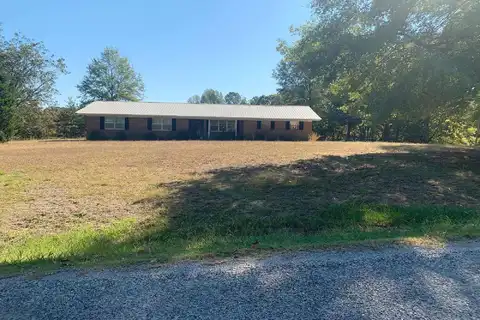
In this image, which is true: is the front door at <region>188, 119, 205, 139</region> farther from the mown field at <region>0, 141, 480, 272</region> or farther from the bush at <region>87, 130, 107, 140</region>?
the mown field at <region>0, 141, 480, 272</region>

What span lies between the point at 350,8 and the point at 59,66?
137 feet

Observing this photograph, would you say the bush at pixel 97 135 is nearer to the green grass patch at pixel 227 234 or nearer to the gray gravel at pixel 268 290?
the green grass patch at pixel 227 234

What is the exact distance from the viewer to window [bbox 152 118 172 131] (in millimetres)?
32812

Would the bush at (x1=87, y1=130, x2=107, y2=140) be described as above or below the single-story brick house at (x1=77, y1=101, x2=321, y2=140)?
below

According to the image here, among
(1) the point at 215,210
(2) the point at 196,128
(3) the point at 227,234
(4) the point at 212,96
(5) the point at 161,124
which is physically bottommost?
(3) the point at 227,234

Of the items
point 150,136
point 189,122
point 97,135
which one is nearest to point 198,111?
point 189,122

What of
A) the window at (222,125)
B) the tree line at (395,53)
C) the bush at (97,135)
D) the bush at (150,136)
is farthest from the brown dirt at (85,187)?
the window at (222,125)

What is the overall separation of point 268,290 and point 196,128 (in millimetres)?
31344

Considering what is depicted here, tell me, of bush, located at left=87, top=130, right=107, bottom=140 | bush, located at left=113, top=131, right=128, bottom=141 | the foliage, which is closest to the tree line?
the foliage

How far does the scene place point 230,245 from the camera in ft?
15.0

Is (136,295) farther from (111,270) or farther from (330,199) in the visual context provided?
(330,199)

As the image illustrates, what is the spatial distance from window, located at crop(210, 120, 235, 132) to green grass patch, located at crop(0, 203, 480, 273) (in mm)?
27810

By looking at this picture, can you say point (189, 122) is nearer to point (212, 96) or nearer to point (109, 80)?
point (109, 80)

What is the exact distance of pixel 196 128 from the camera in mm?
33688
